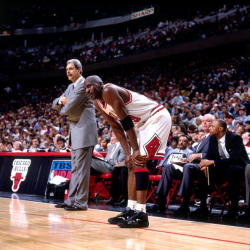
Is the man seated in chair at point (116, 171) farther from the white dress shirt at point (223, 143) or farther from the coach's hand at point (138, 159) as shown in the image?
the coach's hand at point (138, 159)

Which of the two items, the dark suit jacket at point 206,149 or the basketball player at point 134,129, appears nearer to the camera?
the basketball player at point 134,129

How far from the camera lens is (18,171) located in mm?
7230

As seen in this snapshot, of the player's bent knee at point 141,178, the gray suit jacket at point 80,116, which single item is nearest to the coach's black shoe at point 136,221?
the player's bent knee at point 141,178

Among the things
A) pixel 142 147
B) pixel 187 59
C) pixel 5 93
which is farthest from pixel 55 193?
pixel 5 93

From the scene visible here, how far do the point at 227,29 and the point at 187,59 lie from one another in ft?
9.58

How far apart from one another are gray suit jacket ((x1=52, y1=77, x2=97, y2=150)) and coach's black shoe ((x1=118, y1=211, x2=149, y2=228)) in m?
1.55

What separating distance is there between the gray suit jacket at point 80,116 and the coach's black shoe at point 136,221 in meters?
1.55

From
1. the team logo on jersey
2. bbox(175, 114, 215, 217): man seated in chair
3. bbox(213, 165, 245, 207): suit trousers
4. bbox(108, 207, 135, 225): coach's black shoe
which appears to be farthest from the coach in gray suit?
the team logo on jersey

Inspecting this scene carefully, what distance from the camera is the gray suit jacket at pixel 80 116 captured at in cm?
454

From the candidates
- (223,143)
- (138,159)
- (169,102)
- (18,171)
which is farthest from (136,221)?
(169,102)

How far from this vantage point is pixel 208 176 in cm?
438

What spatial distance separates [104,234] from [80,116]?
2.11 m

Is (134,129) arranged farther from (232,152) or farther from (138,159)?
(232,152)

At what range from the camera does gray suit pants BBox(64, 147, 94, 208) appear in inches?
178
